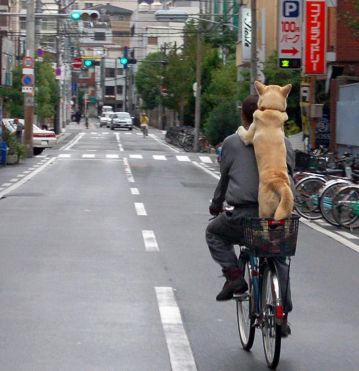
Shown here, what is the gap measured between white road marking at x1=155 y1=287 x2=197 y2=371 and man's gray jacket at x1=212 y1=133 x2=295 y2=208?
1098mm

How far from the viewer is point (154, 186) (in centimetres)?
2566

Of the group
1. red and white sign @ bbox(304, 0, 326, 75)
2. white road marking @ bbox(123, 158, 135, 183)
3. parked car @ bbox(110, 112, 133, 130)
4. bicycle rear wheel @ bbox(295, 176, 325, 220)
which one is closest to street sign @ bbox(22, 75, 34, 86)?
white road marking @ bbox(123, 158, 135, 183)

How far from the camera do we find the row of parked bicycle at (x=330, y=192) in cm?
1664

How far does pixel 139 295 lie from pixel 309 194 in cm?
907

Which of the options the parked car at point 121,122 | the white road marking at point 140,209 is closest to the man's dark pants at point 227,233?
the white road marking at point 140,209

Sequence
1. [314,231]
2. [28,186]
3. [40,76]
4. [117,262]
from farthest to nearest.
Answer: [40,76]
[28,186]
[314,231]
[117,262]

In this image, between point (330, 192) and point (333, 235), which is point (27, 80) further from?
point (333, 235)

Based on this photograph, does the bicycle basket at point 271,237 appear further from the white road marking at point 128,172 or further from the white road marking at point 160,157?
the white road marking at point 160,157

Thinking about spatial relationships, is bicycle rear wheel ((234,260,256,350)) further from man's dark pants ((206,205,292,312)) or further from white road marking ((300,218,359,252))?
white road marking ((300,218,359,252))

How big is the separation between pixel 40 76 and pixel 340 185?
45.4m

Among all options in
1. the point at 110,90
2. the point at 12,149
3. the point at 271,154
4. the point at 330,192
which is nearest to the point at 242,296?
the point at 271,154

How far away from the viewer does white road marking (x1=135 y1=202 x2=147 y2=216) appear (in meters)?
18.2

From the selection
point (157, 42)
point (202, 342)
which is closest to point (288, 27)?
point (202, 342)

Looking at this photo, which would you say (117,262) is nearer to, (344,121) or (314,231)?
(314,231)
